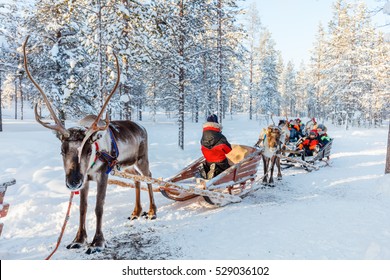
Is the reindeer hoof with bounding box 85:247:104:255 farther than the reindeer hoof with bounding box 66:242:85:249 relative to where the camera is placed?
No

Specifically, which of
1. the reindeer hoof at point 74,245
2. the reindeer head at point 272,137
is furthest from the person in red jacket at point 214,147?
the reindeer hoof at point 74,245

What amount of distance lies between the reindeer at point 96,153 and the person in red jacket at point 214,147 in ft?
5.13

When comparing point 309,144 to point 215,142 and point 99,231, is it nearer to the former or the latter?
point 215,142

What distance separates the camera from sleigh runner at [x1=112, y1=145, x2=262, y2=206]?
5730 millimetres

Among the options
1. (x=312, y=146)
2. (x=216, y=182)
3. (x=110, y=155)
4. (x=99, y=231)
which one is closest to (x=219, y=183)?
(x=216, y=182)

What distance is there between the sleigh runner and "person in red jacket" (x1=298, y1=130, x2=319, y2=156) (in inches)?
245

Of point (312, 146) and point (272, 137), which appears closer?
point (272, 137)

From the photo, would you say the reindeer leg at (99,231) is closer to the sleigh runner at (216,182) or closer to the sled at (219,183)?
the sleigh runner at (216,182)

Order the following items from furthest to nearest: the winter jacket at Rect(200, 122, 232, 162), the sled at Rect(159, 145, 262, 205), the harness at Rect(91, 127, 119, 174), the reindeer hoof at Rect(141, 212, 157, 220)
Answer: the winter jacket at Rect(200, 122, 232, 162), the sled at Rect(159, 145, 262, 205), the reindeer hoof at Rect(141, 212, 157, 220), the harness at Rect(91, 127, 119, 174)

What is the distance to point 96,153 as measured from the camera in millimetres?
4387

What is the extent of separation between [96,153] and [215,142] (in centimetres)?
320

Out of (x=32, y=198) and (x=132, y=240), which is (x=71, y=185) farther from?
(x=32, y=198)

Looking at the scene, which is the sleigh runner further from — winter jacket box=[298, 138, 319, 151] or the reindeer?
winter jacket box=[298, 138, 319, 151]

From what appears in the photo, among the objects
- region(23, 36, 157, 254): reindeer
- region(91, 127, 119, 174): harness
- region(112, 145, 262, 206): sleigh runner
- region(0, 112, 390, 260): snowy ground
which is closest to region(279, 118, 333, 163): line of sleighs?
region(0, 112, 390, 260): snowy ground
